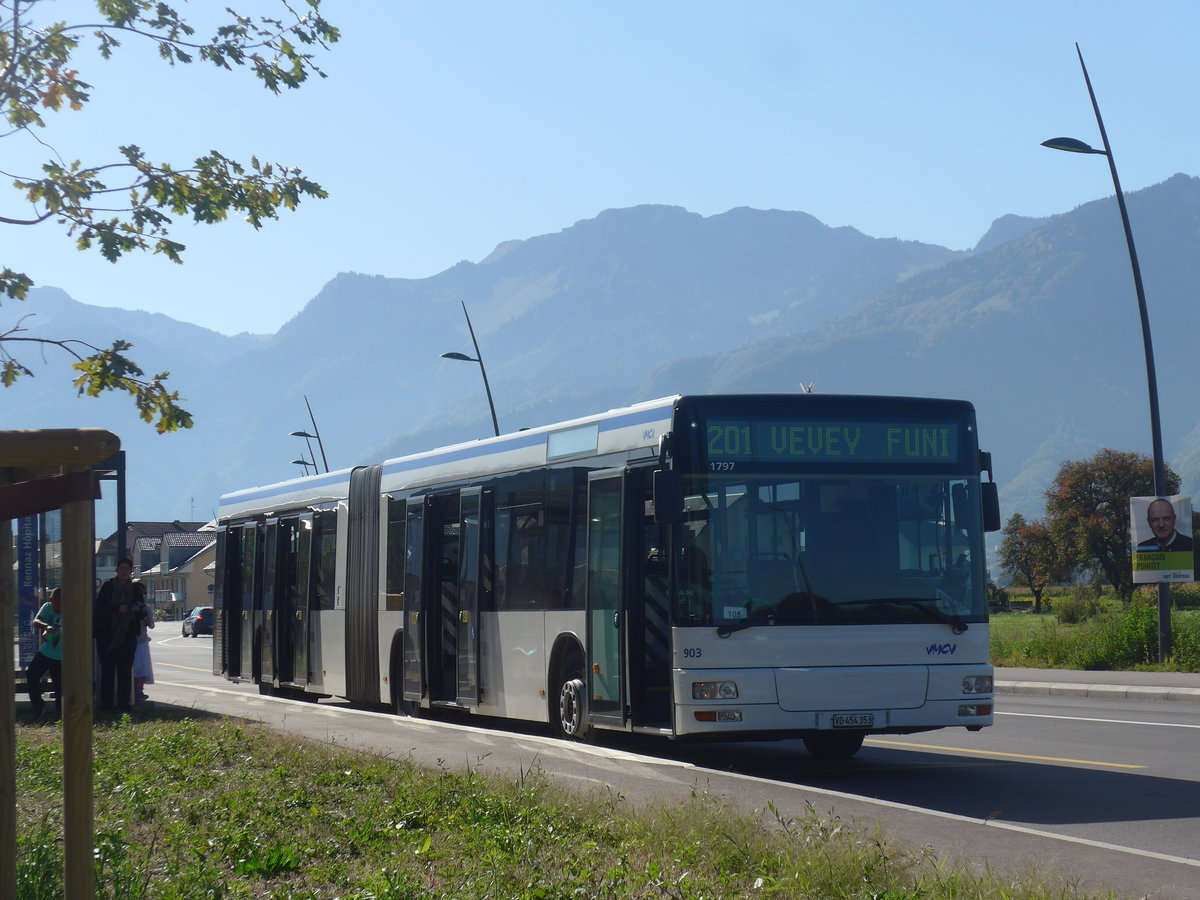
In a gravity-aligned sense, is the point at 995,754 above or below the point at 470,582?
below

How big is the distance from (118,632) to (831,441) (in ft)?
32.6

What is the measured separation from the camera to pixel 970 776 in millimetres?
12117

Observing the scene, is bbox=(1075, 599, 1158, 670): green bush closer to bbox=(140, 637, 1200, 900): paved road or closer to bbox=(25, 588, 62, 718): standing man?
bbox=(140, 637, 1200, 900): paved road

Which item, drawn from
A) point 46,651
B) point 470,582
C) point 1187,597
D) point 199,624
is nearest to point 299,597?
point 46,651

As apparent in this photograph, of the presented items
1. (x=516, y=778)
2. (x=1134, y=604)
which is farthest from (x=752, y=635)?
(x=1134, y=604)

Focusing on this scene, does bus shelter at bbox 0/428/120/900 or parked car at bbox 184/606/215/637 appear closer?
bus shelter at bbox 0/428/120/900

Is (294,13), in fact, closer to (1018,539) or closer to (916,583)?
(916,583)

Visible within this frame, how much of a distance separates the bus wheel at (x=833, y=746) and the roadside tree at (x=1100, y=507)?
73016 mm

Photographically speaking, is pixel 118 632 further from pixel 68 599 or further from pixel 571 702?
pixel 68 599

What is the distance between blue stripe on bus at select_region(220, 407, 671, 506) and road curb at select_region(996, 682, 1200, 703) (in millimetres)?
9959

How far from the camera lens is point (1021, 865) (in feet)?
23.5

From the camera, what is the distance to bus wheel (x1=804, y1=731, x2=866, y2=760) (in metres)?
13.6

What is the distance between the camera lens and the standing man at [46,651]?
708 inches

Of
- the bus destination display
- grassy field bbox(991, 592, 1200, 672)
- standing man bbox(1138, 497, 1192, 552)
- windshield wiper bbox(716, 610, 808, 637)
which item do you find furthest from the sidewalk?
windshield wiper bbox(716, 610, 808, 637)
